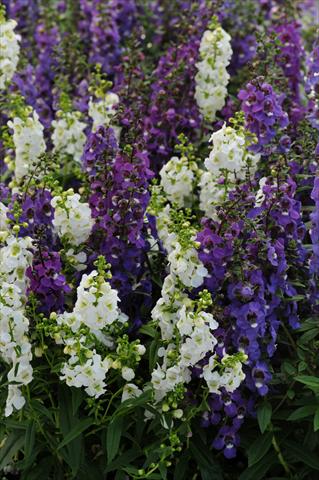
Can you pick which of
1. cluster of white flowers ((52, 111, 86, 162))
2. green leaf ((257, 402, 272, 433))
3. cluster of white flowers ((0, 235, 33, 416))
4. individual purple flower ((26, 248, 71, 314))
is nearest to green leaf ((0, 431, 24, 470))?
cluster of white flowers ((0, 235, 33, 416))

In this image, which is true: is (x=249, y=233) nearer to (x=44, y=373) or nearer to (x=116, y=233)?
(x=116, y=233)

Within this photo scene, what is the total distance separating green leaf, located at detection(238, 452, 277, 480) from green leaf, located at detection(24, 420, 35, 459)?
3.08 feet

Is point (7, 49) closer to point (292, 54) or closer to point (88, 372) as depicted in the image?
point (292, 54)

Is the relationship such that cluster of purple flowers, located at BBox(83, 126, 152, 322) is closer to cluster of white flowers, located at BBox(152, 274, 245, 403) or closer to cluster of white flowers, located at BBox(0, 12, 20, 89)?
cluster of white flowers, located at BBox(152, 274, 245, 403)

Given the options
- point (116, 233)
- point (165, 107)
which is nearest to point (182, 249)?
point (116, 233)

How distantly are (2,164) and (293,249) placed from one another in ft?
7.15

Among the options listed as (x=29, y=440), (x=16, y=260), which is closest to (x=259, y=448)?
(x=29, y=440)

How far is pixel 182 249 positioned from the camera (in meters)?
3.80

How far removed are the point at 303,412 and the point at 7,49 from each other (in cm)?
258

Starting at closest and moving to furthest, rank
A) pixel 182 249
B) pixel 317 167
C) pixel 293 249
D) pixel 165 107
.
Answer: pixel 182 249 → pixel 293 249 → pixel 317 167 → pixel 165 107

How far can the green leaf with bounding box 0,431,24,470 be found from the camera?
396 cm

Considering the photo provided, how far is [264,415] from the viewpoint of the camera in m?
4.01

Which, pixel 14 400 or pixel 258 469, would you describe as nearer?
pixel 14 400

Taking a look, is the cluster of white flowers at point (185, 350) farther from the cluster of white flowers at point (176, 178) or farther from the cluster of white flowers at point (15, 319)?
the cluster of white flowers at point (176, 178)
